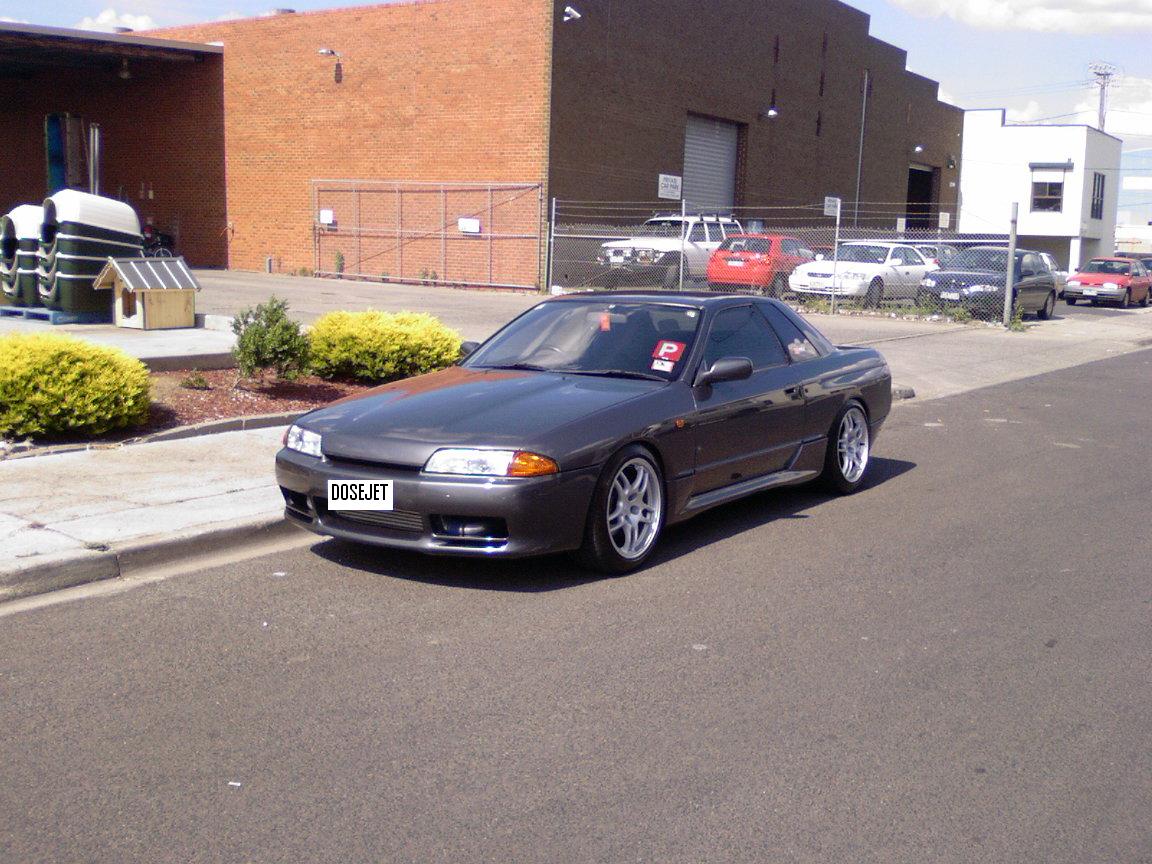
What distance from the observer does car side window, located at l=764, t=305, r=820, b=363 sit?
26.9 feet

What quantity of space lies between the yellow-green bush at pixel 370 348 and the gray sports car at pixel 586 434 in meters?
3.89

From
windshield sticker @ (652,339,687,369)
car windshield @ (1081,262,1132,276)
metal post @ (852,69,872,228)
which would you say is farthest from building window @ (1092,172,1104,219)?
windshield sticker @ (652,339,687,369)

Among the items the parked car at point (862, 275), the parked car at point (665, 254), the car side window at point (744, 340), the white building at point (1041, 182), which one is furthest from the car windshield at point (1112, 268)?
the car side window at point (744, 340)

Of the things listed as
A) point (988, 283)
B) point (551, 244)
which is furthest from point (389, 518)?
point (551, 244)

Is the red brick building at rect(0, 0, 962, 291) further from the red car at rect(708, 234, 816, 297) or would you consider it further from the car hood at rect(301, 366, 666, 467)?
the car hood at rect(301, 366, 666, 467)

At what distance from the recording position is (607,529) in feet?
20.4

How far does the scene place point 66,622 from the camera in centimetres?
553

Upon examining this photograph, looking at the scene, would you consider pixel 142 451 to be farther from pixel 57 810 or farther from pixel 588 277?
pixel 588 277

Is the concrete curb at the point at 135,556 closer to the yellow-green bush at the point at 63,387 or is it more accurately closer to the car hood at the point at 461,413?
the car hood at the point at 461,413

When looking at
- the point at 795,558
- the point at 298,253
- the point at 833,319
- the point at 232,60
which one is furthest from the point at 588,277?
the point at 795,558

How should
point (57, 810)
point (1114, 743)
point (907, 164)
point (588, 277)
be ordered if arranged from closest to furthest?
1. point (57, 810)
2. point (1114, 743)
3. point (588, 277)
4. point (907, 164)

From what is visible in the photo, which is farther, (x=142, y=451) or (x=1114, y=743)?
(x=142, y=451)

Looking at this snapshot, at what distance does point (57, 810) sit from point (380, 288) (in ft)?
85.4

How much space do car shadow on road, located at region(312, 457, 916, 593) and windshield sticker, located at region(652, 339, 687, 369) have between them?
1072mm
